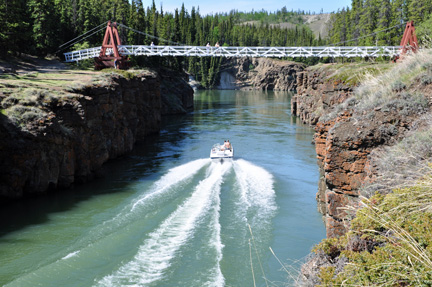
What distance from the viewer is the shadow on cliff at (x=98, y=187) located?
21059 mm

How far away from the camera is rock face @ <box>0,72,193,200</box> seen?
76.3 ft

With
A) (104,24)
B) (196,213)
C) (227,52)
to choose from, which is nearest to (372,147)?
(196,213)

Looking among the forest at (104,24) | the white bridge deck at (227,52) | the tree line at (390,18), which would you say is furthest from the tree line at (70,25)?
the tree line at (390,18)

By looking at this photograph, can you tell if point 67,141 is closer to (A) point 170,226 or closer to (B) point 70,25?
(A) point 170,226

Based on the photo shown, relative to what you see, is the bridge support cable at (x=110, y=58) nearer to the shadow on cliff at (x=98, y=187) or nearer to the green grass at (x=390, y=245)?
the shadow on cliff at (x=98, y=187)

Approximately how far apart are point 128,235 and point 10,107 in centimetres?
1250

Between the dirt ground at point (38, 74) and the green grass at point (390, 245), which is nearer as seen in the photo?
the green grass at point (390, 245)

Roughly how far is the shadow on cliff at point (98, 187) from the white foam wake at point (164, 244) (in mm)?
6141

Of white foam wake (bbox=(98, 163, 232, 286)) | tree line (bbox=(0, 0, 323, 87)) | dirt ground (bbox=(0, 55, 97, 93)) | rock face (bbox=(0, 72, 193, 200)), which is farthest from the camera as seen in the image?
tree line (bbox=(0, 0, 323, 87))

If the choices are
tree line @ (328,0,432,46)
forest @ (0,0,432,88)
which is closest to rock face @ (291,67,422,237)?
forest @ (0,0,432,88)

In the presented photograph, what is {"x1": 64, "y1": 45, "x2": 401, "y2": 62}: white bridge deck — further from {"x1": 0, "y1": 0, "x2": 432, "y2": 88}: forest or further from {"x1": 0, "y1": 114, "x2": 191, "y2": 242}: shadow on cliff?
{"x1": 0, "y1": 114, "x2": 191, "y2": 242}: shadow on cliff

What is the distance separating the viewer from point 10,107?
24.8 meters

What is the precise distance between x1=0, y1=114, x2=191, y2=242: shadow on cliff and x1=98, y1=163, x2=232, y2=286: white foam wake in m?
6.14

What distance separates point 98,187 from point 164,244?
37.5 feet
